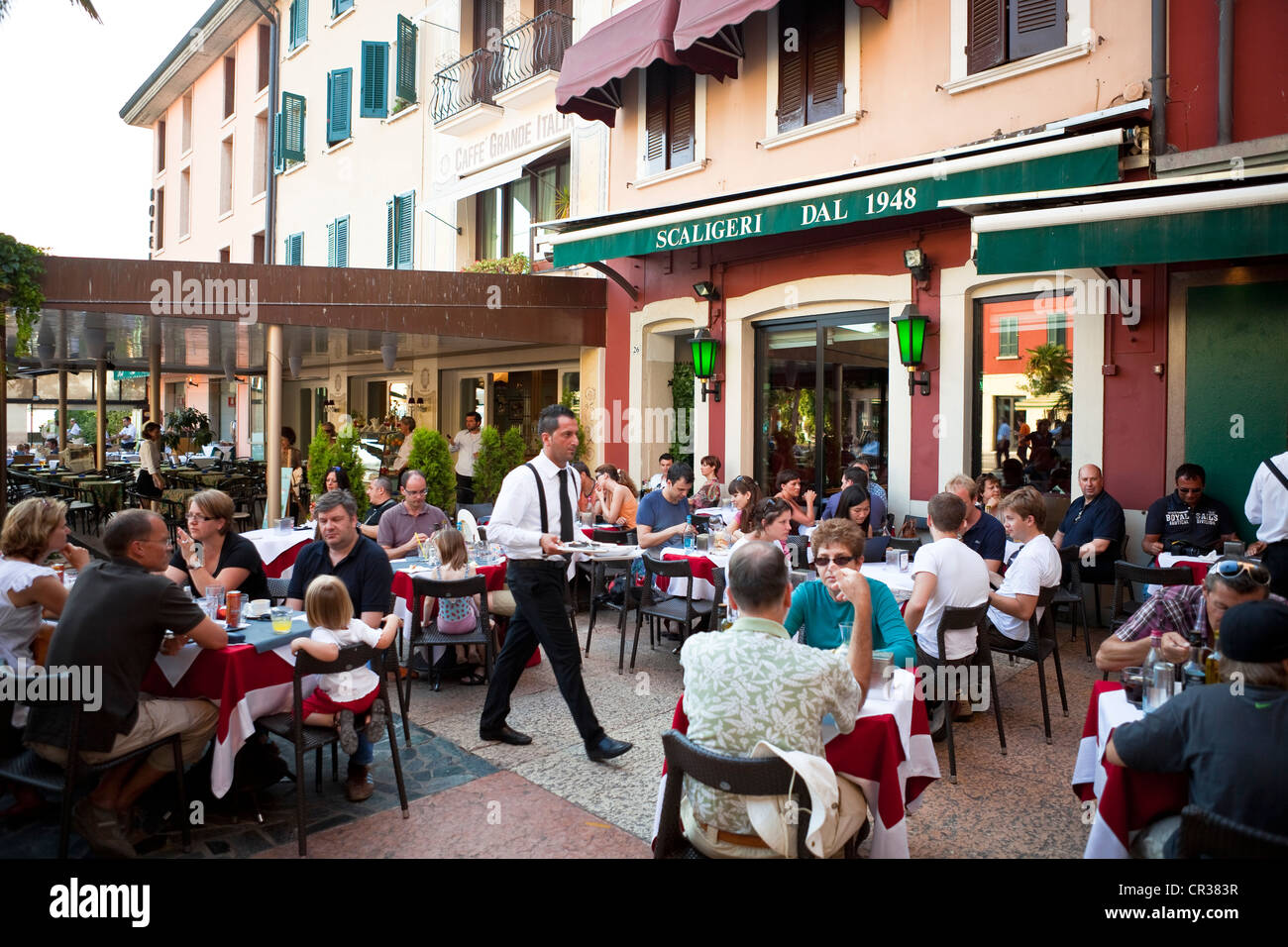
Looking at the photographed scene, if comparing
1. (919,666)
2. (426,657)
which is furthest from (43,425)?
(919,666)

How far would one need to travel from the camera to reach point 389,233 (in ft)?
54.2

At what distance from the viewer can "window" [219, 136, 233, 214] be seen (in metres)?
22.3

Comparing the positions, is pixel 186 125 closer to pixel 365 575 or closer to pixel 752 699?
pixel 365 575

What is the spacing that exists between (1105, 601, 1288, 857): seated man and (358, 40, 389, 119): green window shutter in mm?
16864

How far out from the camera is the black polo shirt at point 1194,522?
276 inches

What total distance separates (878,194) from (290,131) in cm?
1551

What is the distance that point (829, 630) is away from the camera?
3.76m

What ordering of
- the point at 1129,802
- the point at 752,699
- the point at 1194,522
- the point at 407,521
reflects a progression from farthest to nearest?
the point at 1194,522 < the point at 407,521 < the point at 1129,802 < the point at 752,699

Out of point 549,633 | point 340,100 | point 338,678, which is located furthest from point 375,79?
point 338,678

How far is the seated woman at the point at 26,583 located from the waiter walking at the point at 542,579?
2076mm

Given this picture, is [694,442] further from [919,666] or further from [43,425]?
[43,425]

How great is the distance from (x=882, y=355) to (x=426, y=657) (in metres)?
6.34

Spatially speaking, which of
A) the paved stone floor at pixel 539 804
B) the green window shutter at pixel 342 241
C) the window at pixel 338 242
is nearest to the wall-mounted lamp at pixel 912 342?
the paved stone floor at pixel 539 804

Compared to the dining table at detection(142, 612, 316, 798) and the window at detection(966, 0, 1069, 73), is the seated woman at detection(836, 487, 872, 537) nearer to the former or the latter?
the dining table at detection(142, 612, 316, 798)
